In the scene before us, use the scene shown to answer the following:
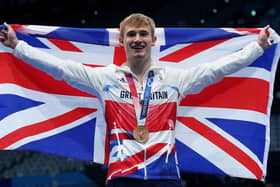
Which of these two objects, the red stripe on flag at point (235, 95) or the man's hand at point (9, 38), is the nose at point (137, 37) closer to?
the man's hand at point (9, 38)

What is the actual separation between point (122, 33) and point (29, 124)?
3.68ft

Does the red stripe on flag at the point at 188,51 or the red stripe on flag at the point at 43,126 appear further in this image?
the red stripe on flag at the point at 188,51

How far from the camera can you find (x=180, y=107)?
12.8 feet

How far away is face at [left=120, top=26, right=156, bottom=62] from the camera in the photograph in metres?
3.04

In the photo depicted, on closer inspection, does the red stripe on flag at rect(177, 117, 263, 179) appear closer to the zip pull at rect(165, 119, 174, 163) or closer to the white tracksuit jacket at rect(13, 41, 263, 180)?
the white tracksuit jacket at rect(13, 41, 263, 180)

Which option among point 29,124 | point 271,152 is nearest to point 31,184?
point 271,152

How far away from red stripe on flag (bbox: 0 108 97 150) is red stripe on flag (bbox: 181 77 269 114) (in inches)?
31.2

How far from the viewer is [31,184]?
932 cm

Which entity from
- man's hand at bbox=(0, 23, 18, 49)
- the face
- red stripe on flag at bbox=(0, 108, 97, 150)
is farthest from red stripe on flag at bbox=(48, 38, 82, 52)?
the face

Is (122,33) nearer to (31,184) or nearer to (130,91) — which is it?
(130,91)

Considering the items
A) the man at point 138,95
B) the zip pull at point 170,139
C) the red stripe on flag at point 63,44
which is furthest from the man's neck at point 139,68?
the red stripe on flag at point 63,44

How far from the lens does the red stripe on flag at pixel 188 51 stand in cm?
400

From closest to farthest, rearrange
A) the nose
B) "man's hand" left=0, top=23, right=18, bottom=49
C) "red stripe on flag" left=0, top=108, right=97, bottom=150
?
the nose, "man's hand" left=0, top=23, right=18, bottom=49, "red stripe on flag" left=0, top=108, right=97, bottom=150

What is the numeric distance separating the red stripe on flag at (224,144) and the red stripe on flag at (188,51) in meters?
0.47
